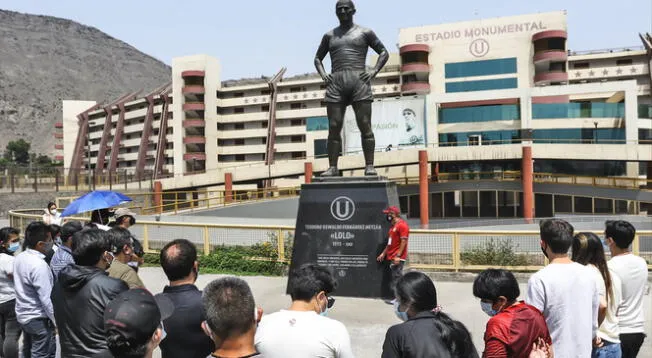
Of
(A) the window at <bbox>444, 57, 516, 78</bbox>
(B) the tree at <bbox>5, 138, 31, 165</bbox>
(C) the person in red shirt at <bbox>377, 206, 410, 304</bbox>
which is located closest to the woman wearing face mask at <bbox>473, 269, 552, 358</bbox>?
(C) the person in red shirt at <bbox>377, 206, 410, 304</bbox>

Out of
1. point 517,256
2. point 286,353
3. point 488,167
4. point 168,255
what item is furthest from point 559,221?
point 488,167

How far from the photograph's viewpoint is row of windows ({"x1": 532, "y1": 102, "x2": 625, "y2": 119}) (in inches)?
1672

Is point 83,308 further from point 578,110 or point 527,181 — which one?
point 578,110

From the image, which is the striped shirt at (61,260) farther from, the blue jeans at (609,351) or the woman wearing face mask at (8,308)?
the blue jeans at (609,351)

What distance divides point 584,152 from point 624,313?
3597 centimetres

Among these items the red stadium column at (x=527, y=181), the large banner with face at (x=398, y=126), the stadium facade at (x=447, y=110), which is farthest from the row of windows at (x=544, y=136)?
Answer: the red stadium column at (x=527, y=181)

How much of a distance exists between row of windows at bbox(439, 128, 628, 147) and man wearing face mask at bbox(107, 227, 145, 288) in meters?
38.2

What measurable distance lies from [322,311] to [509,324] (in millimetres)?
1203

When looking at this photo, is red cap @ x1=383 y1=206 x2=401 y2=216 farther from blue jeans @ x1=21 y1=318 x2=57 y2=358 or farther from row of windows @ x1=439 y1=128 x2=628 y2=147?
row of windows @ x1=439 y1=128 x2=628 y2=147

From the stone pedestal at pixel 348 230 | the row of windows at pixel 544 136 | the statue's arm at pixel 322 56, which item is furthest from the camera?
the row of windows at pixel 544 136

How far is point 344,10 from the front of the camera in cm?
991

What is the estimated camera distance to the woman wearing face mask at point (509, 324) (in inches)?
124

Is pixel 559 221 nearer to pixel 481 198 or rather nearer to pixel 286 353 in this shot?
pixel 286 353

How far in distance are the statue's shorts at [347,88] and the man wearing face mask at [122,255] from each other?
599cm
